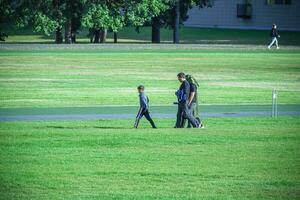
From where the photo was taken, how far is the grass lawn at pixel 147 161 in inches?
641

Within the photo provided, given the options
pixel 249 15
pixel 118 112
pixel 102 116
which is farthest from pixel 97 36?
pixel 102 116

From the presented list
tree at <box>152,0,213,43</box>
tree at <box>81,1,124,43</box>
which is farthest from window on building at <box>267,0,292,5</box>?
tree at <box>81,1,124,43</box>

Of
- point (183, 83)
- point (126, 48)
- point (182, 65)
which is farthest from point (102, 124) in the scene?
point (126, 48)

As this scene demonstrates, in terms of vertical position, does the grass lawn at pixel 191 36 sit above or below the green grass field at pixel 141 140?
below

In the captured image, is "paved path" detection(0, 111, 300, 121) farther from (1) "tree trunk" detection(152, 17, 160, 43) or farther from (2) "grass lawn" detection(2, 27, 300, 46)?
(2) "grass lawn" detection(2, 27, 300, 46)

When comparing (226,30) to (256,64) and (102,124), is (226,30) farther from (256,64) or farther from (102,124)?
(102,124)

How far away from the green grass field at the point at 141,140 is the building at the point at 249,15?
42478mm

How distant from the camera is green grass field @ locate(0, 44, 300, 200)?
656 inches

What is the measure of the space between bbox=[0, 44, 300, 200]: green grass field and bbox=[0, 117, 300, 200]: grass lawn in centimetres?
2

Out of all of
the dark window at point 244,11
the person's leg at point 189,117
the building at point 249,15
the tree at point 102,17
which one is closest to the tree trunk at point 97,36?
the tree at point 102,17

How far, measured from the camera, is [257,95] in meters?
36.6

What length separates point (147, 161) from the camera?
63.8ft

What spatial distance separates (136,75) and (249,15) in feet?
168

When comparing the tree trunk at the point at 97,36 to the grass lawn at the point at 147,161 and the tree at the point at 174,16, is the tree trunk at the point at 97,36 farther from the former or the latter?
the grass lawn at the point at 147,161
